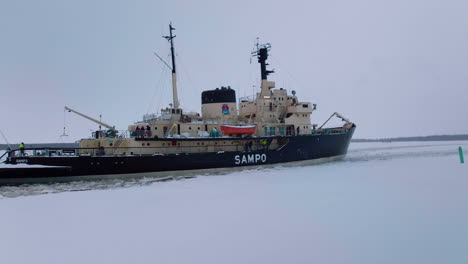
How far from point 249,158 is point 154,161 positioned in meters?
8.17

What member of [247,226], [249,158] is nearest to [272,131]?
[249,158]

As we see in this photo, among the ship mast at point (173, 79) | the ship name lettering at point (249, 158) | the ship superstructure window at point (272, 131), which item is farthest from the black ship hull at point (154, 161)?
the ship mast at point (173, 79)

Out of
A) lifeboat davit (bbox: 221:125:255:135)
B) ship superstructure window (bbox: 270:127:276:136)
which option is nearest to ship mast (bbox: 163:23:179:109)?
lifeboat davit (bbox: 221:125:255:135)

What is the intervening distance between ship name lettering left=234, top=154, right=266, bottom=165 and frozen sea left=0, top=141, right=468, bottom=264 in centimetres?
1062

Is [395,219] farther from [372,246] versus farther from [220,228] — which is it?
[220,228]

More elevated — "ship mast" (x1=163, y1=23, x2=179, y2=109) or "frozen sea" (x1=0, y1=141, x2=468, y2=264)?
"ship mast" (x1=163, y1=23, x2=179, y2=109)

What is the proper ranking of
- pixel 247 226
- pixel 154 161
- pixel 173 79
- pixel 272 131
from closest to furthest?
1. pixel 247 226
2. pixel 154 161
3. pixel 173 79
4. pixel 272 131

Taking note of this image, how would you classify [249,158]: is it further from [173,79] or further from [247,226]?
[247,226]

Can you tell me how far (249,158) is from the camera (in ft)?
85.6

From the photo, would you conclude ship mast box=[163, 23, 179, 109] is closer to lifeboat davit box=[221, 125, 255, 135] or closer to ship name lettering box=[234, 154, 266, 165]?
lifeboat davit box=[221, 125, 255, 135]

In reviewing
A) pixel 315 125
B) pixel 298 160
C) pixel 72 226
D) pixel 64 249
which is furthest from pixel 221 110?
pixel 64 249

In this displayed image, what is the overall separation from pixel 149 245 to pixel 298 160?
23300mm

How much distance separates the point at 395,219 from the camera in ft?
28.6

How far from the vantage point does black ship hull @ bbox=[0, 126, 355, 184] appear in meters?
19.5
